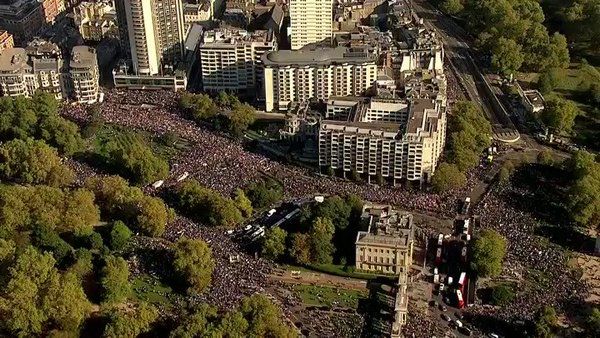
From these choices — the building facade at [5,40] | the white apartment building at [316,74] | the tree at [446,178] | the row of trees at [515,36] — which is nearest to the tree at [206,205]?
the tree at [446,178]

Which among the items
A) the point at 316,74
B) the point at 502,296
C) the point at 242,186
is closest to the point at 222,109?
the point at 316,74

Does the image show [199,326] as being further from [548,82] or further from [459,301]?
[548,82]

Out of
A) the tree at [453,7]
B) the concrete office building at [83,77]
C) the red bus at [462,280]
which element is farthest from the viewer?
the tree at [453,7]

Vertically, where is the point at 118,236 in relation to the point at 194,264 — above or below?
above

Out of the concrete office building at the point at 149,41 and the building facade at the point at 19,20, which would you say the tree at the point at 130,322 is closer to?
the concrete office building at the point at 149,41

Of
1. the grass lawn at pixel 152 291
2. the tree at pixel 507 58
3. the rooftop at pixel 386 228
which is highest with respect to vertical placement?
the tree at pixel 507 58

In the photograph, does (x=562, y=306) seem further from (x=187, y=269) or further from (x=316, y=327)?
(x=187, y=269)
